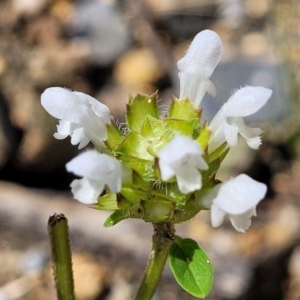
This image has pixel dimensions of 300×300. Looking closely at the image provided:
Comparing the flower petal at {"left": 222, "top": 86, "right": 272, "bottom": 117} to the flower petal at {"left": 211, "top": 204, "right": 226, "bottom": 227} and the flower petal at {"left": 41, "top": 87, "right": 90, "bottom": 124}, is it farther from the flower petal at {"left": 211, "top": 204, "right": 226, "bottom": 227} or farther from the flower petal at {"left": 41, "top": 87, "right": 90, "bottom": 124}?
the flower petal at {"left": 41, "top": 87, "right": 90, "bottom": 124}

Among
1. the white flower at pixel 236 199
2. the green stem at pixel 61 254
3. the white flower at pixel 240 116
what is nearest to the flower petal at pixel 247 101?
the white flower at pixel 240 116

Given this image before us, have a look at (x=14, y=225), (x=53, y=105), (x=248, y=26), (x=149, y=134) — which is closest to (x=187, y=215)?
(x=149, y=134)

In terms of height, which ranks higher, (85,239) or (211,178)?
(211,178)

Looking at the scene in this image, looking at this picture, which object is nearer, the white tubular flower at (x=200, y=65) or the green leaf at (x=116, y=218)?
the green leaf at (x=116, y=218)

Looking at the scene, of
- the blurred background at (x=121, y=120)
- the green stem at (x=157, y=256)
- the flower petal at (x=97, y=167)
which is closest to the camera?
the flower petal at (x=97, y=167)

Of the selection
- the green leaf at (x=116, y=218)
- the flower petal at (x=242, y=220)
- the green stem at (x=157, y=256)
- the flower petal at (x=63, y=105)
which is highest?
the flower petal at (x=63, y=105)

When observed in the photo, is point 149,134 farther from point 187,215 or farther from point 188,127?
point 187,215

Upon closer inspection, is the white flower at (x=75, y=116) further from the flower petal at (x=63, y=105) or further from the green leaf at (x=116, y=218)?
the green leaf at (x=116, y=218)
